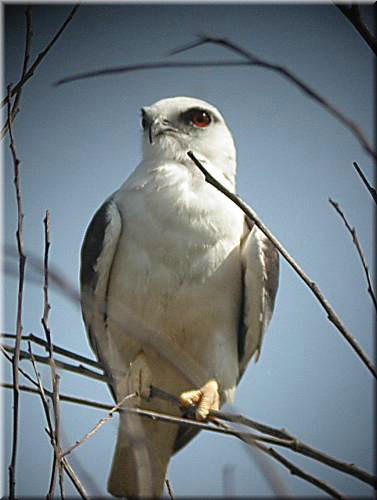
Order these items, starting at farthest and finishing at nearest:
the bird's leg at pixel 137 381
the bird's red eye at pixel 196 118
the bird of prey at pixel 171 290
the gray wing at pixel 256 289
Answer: the bird's red eye at pixel 196 118 < the gray wing at pixel 256 289 < the bird of prey at pixel 171 290 < the bird's leg at pixel 137 381

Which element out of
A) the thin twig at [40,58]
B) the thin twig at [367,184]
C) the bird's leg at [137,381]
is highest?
the thin twig at [40,58]

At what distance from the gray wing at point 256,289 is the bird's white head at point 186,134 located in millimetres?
626

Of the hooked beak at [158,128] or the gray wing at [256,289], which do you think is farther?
the hooked beak at [158,128]

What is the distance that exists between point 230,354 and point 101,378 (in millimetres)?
1254

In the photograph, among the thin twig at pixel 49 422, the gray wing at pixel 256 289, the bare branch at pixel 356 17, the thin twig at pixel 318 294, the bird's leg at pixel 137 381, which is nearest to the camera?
the bare branch at pixel 356 17

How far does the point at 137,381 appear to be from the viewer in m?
3.52

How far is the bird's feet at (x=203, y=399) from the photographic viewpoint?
322 cm

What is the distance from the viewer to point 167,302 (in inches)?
143

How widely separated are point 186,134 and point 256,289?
1.14 meters

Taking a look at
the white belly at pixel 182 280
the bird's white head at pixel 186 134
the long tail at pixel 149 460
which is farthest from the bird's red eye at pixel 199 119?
the long tail at pixel 149 460

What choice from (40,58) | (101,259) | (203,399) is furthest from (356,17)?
(101,259)

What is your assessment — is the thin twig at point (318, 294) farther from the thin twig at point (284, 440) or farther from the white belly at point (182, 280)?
the white belly at point (182, 280)

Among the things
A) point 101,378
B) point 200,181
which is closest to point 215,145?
point 200,181

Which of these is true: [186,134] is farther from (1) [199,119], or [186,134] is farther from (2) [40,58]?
(2) [40,58]
